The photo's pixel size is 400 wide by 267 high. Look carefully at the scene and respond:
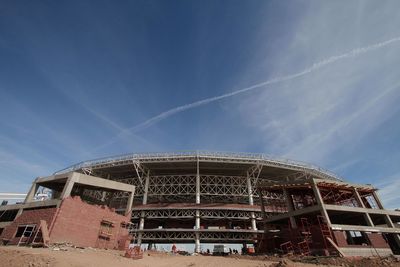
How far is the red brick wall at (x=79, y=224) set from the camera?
19605 mm

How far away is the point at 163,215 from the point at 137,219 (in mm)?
5700

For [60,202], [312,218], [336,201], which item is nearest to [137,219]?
[60,202]

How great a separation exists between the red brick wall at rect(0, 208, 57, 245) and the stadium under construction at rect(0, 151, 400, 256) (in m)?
0.10

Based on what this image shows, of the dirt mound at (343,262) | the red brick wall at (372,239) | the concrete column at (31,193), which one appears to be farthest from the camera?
the concrete column at (31,193)

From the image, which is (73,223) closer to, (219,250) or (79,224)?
(79,224)

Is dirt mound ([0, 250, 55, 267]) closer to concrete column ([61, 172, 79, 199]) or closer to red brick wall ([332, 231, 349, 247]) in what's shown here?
concrete column ([61, 172, 79, 199])

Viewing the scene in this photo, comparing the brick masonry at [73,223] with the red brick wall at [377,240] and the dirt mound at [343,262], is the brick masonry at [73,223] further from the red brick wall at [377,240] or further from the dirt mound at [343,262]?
the red brick wall at [377,240]

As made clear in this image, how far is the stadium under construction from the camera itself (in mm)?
20766

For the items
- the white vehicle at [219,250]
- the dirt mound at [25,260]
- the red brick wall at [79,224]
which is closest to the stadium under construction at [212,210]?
the red brick wall at [79,224]

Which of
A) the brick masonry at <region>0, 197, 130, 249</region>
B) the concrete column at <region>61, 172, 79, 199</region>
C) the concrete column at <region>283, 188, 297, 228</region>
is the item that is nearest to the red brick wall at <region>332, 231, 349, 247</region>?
the concrete column at <region>283, 188, 297, 228</region>

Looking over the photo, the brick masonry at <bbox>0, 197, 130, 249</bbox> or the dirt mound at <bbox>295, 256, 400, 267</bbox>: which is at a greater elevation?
the brick masonry at <bbox>0, 197, 130, 249</bbox>

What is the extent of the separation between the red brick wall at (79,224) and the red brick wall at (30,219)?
33.9 inches

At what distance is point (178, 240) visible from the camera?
119 ft

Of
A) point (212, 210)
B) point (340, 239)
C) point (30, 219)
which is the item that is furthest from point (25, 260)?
point (212, 210)
